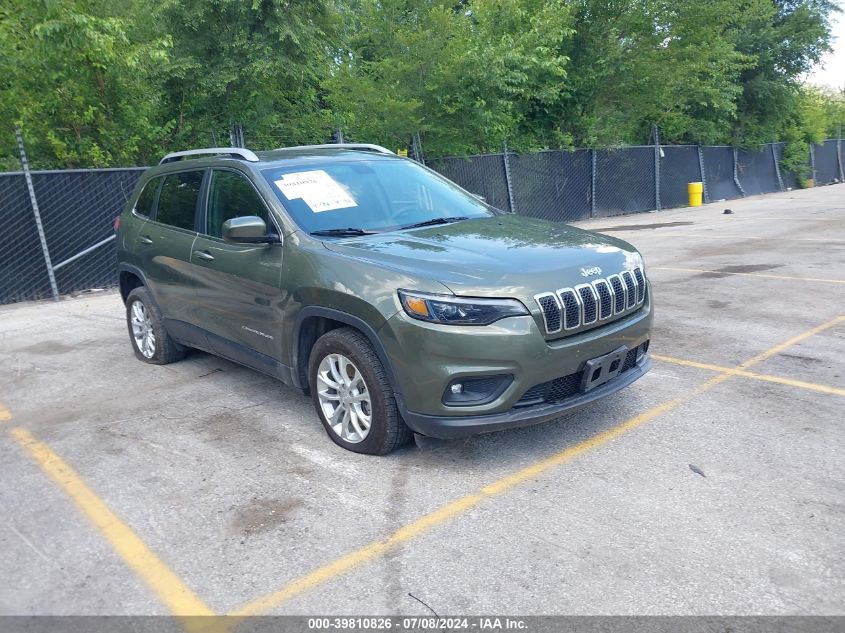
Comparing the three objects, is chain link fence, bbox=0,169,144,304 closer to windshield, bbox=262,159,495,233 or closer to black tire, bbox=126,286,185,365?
black tire, bbox=126,286,185,365

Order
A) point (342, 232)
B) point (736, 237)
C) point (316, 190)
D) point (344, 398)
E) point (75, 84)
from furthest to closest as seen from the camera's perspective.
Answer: point (736, 237) < point (75, 84) < point (316, 190) < point (342, 232) < point (344, 398)

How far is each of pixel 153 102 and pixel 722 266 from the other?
9.43 metres

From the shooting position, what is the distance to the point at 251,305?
15.4 ft

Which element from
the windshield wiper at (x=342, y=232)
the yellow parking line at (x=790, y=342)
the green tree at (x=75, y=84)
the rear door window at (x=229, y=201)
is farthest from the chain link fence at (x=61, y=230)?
the yellow parking line at (x=790, y=342)

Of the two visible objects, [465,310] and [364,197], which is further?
[364,197]

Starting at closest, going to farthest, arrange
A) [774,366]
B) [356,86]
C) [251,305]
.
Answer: [251,305] < [774,366] < [356,86]

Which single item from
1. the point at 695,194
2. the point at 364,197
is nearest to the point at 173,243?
the point at 364,197

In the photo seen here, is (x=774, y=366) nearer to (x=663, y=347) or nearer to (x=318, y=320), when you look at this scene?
(x=663, y=347)

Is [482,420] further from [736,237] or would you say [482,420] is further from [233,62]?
[736,237]

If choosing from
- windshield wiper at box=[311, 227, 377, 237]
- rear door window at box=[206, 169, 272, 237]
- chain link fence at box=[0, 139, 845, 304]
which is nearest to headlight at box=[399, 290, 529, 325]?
windshield wiper at box=[311, 227, 377, 237]

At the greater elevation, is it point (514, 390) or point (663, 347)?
point (514, 390)

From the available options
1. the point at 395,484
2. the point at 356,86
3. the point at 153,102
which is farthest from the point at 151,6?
the point at 395,484

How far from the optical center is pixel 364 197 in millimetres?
4797

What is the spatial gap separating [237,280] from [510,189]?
45.2 feet
